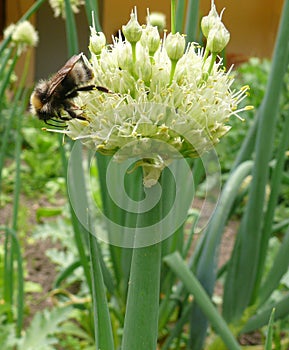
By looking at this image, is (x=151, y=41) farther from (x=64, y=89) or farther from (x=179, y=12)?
(x=179, y=12)

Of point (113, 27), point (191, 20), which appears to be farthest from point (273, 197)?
point (113, 27)

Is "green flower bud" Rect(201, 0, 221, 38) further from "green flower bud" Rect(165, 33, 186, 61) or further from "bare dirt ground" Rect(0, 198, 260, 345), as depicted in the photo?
"bare dirt ground" Rect(0, 198, 260, 345)

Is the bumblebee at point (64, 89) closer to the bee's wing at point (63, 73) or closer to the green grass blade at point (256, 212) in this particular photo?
the bee's wing at point (63, 73)

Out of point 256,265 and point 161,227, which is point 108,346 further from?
point 256,265

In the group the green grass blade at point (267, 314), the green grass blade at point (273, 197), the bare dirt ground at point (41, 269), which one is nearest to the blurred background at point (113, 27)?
the bare dirt ground at point (41, 269)

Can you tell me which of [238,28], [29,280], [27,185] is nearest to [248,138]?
[29,280]

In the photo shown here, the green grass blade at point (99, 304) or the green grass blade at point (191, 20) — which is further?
the green grass blade at point (191, 20)

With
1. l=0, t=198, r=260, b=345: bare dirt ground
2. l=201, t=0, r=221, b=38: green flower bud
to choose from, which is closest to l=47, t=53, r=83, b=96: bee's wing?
l=201, t=0, r=221, b=38: green flower bud
